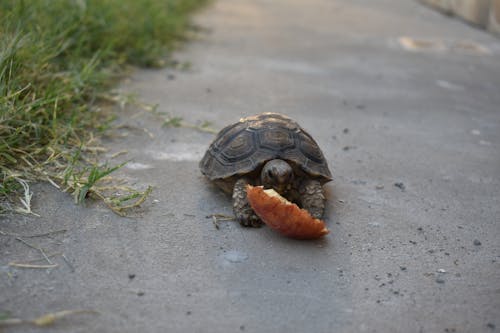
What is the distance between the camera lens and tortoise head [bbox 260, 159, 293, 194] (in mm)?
2910

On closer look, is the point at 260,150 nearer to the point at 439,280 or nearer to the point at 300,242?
the point at 300,242

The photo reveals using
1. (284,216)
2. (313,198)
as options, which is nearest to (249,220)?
(284,216)

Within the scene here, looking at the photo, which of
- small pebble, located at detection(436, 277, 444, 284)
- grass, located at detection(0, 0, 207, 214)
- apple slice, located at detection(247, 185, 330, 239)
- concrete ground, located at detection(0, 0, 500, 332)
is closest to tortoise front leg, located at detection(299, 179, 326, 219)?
concrete ground, located at detection(0, 0, 500, 332)

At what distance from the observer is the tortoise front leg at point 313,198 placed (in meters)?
3.03

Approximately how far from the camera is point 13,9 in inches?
168

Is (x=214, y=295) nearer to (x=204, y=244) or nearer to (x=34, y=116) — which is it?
(x=204, y=244)

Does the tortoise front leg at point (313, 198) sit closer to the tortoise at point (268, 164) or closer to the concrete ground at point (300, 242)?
the tortoise at point (268, 164)

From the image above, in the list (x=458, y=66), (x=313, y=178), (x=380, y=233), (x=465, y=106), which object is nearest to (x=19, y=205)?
(x=313, y=178)

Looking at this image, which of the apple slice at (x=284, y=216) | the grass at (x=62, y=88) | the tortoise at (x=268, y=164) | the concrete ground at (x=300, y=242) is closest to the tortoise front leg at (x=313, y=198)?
the tortoise at (x=268, y=164)

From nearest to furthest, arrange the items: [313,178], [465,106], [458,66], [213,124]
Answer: [313,178] → [213,124] → [465,106] → [458,66]

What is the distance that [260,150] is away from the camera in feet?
10.1

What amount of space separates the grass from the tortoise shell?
0.45m

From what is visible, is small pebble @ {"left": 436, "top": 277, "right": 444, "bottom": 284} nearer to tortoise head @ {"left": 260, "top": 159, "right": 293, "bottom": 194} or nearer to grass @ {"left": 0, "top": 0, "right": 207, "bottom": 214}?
tortoise head @ {"left": 260, "top": 159, "right": 293, "bottom": 194}

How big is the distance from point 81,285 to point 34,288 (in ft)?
0.60
